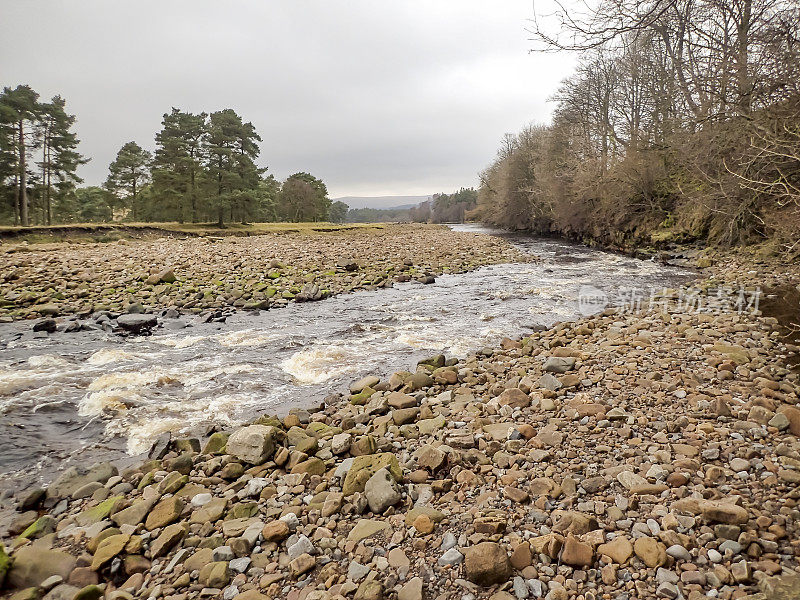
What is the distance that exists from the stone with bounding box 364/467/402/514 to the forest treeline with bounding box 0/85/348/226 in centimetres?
3621

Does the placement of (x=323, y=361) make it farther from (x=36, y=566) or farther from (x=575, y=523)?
(x=575, y=523)

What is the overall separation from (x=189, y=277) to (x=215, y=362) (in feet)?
26.1

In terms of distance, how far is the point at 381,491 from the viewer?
2.97 meters

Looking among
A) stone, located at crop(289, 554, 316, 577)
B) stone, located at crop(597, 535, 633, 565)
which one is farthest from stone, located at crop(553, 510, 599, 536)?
stone, located at crop(289, 554, 316, 577)

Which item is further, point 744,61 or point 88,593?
point 744,61

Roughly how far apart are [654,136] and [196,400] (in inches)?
974

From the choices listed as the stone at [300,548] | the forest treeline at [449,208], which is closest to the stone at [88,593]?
the stone at [300,548]

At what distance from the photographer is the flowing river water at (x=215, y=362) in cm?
457

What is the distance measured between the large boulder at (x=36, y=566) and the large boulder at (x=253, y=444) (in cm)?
133

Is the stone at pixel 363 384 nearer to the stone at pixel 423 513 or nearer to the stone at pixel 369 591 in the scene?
the stone at pixel 423 513

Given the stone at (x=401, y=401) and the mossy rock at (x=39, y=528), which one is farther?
the stone at (x=401, y=401)

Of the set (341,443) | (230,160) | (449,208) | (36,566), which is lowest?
→ (36,566)

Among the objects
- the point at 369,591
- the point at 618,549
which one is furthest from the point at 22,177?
the point at 618,549

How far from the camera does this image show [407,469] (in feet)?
11.0
